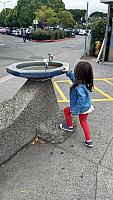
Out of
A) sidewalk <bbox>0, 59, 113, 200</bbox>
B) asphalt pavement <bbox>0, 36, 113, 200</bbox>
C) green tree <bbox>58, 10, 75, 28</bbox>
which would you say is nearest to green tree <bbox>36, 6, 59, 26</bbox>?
green tree <bbox>58, 10, 75, 28</bbox>

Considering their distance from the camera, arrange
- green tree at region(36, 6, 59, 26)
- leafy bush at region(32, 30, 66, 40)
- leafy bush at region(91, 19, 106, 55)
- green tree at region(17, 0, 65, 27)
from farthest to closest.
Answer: green tree at region(17, 0, 65, 27), green tree at region(36, 6, 59, 26), leafy bush at region(32, 30, 66, 40), leafy bush at region(91, 19, 106, 55)

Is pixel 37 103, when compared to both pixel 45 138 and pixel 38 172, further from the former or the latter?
pixel 38 172

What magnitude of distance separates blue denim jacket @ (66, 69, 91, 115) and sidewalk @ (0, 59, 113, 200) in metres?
0.61

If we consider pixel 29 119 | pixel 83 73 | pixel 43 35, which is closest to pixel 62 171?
pixel 29 119

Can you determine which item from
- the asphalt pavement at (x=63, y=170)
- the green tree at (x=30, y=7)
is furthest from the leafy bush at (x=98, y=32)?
the green tree at (x=30, y=7)

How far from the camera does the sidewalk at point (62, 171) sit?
328 cm

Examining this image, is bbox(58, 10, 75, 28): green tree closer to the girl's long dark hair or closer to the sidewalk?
the sidewalk

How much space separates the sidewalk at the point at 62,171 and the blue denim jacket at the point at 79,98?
2.00 feet

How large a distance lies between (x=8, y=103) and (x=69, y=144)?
1185mm

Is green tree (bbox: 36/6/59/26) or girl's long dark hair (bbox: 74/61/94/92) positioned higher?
green tree (bbox: 36/6/59/26)

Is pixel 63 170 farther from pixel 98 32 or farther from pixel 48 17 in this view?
pixel 48 17

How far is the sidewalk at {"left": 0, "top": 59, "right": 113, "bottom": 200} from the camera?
3.28m

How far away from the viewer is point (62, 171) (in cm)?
372

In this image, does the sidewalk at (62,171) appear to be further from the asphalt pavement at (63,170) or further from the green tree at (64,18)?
the green tree at (64,18)
